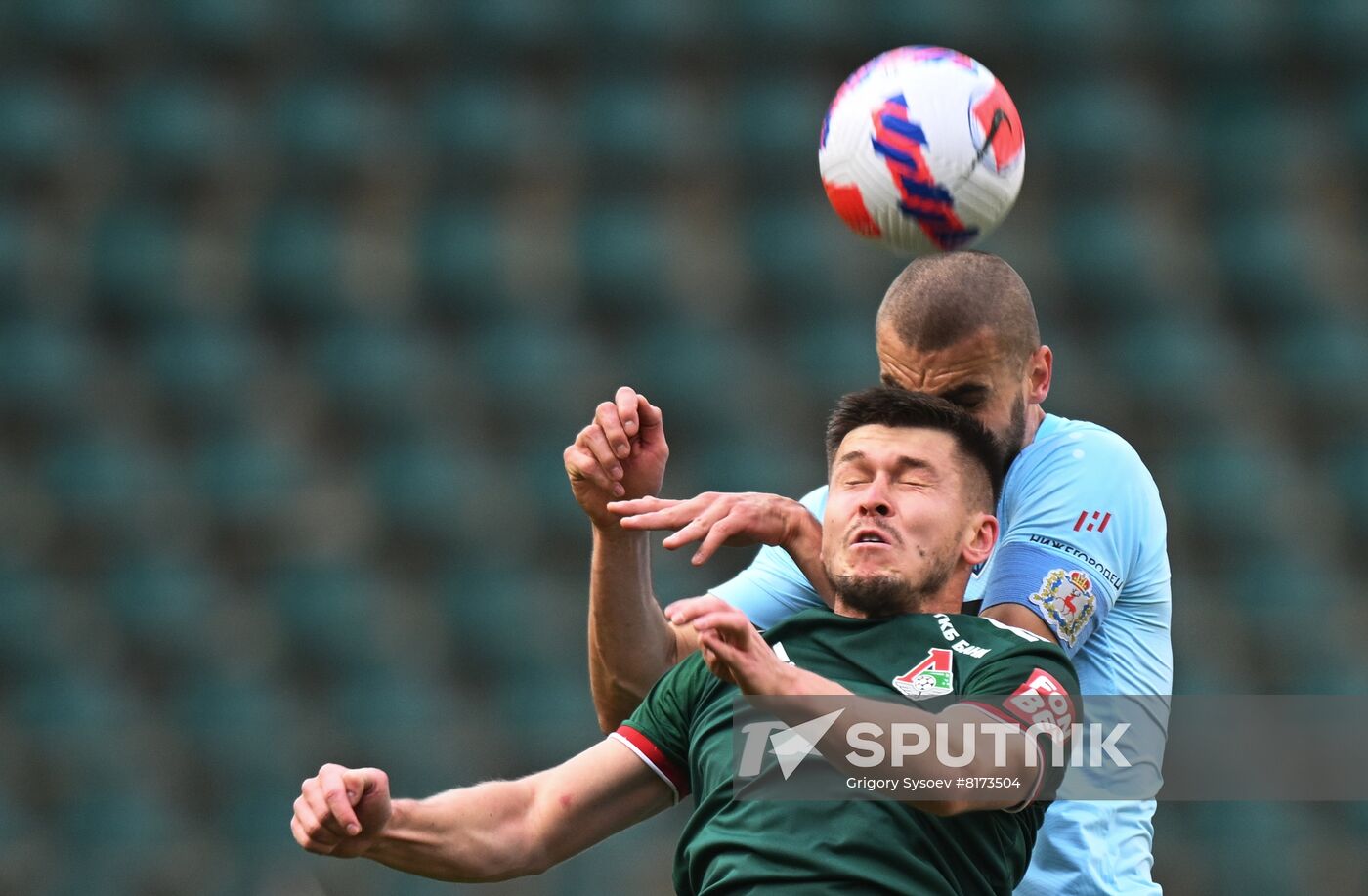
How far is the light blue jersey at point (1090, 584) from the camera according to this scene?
3012 mm

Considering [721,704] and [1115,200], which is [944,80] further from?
[1115,200]

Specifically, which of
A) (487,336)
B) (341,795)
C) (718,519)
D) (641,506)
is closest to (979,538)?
(718,519)

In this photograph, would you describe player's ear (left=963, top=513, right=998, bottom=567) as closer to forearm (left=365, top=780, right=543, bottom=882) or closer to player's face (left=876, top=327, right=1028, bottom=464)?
player's face (left=876, top=327, right=1028, bottom=464)

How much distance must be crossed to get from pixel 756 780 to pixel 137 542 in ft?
17.9

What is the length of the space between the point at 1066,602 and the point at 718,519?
593 millimetres

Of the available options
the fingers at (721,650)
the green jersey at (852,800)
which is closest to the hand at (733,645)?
the fingers at (721,650)

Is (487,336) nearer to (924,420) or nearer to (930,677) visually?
(924,420)

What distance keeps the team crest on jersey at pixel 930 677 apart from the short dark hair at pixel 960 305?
2.27 feet

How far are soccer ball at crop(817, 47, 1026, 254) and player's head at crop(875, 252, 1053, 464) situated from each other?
0.09 m

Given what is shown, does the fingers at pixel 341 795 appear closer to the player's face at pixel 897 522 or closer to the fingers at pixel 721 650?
the fingers at pixel 721 650


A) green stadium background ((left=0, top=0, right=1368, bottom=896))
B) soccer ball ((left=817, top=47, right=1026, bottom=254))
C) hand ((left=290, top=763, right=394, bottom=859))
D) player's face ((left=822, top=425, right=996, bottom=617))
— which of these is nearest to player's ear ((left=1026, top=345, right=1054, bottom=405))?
soccer ball ((left=817, top=47, right=1026, bottom=254))

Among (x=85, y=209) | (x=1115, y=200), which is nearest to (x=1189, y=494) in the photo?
(x=1115, y=200)

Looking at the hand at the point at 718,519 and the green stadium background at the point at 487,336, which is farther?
the green stadium background at the point at 487,336

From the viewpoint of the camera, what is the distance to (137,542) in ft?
24.9
